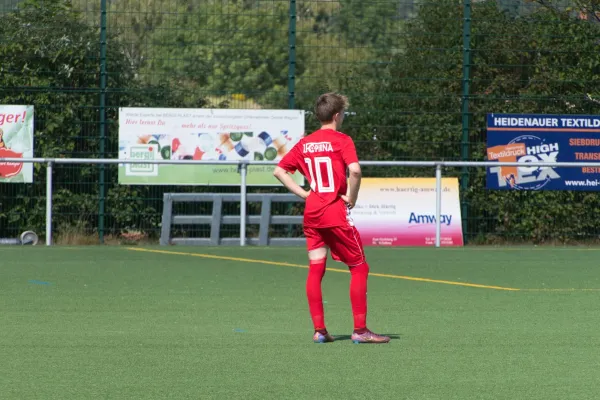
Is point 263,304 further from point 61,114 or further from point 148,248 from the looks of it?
point 61,114

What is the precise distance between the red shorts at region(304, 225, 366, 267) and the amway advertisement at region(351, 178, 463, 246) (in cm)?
972

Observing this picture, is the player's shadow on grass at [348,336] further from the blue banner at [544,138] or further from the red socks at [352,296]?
the blue banner at [544,138]

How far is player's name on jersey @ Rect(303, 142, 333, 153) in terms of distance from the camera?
7.59 m

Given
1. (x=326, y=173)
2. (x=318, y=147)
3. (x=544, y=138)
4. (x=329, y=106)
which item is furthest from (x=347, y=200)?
(x=544, y=138)

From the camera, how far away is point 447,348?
7.39m

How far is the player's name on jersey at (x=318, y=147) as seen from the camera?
24.9 feet

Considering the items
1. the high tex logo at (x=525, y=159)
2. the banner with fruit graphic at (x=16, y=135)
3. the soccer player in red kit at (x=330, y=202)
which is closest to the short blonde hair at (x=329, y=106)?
the soccer player in red kit at (x=330, y=202)

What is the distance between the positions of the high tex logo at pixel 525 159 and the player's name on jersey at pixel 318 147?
443 inches

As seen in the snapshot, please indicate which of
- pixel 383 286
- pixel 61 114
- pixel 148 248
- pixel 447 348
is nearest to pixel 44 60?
pixel 61 114

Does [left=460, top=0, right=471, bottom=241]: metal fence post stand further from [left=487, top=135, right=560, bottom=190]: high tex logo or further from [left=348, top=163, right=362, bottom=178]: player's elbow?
[left=348, top=163, right=362, bottom=178]: player's elbow

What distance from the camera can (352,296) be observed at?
7.71 m

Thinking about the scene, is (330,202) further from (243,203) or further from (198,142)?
A: (198,142)

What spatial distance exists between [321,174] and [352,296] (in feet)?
2.62

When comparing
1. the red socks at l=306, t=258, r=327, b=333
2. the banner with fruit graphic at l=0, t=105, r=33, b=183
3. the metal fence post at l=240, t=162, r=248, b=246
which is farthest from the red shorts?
the banner with fruit graphic at l=0, t=105, r=33, b=183
